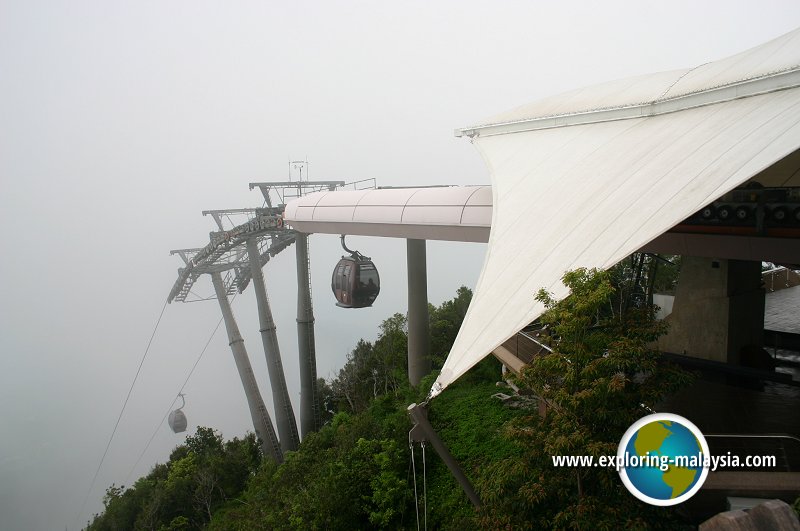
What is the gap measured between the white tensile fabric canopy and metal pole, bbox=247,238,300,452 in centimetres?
1160

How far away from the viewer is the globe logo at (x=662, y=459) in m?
4.62

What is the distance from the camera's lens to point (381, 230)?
45.8ft

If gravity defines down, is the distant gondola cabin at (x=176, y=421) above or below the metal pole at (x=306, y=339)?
below

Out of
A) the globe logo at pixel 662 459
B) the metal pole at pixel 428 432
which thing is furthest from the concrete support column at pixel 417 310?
the globe logo at pixel 662 459

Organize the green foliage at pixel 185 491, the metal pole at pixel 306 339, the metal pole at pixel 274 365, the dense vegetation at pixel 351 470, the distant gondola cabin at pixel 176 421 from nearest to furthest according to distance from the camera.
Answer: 1. the dense vegetation at pixel 351 470
2. the green foliage at pixel 185 491
3. the metal pole at pixel 306 339
4. the metal pole at pixel 274 365
5. the distant gondola cabin at pixel 176 421

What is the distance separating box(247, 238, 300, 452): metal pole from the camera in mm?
18844

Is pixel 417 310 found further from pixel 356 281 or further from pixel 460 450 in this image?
A: pixel 460 450

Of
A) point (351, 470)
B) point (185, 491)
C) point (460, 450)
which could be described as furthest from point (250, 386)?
point (460, 450)

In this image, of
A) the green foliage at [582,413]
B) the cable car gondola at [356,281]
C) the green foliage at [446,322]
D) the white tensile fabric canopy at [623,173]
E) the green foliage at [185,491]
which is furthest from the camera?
the green foliage at [446,322]

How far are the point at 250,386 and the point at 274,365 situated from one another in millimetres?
2117

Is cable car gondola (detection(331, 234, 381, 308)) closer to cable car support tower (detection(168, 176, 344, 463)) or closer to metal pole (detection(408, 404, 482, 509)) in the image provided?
cable car support tower (detection(168, 176, 344, 463))

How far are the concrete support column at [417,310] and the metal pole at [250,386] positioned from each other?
6.11 m

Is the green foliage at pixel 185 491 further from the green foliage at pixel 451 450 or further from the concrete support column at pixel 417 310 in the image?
the concrete support column at pixel 417 310

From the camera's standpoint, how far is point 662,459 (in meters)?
4.65
